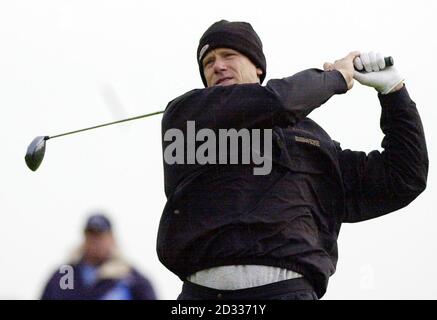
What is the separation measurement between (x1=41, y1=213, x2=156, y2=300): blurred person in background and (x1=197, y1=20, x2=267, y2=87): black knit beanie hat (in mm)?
1225

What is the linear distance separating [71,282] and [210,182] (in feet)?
3.16

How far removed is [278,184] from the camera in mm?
6027

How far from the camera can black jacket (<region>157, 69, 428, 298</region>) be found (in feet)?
19.2

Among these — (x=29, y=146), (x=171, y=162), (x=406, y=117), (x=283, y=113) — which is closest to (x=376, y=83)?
(x=406, y=117)

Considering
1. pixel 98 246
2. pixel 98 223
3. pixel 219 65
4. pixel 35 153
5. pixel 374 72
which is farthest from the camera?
pixel 35 153

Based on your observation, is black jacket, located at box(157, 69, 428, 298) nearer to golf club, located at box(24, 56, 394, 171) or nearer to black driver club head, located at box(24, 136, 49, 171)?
golf club, located at box(24, 56, 394, 171)

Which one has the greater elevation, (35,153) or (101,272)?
(35,153)

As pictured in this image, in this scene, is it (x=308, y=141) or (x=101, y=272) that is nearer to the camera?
(x=101, y=272)

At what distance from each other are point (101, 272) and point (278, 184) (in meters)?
1.01

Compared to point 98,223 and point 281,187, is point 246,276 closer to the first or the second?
point 281,187

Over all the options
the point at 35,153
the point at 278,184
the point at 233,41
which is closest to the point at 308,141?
the point at 278,184
